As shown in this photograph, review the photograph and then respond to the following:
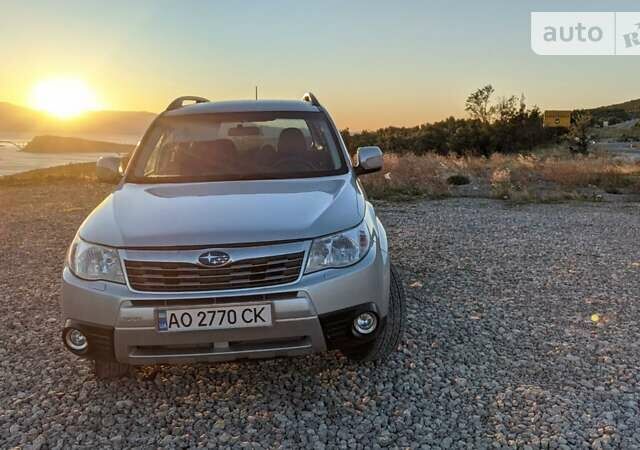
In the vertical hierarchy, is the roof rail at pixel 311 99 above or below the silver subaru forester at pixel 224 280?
above

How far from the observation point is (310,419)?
2.78 meters

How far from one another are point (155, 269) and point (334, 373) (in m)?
1.26

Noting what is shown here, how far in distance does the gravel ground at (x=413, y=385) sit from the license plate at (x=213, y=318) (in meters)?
0.53

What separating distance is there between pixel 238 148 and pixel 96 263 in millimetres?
1548

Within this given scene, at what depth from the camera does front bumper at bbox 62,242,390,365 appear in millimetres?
2613

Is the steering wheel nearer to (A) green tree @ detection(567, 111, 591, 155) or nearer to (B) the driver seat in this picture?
(B) the driver seat

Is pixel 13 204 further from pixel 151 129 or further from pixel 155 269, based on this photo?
pixel 155 269

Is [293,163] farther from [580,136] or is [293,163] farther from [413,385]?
[580,136]

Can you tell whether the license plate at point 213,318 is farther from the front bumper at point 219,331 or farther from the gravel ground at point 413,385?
the gravel ground at point 413,385

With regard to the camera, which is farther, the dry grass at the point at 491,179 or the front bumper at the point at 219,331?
the dry grass at the point at 491,179

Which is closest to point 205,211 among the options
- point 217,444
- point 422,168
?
point 217,444

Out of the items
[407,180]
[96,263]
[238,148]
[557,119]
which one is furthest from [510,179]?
[557,119]

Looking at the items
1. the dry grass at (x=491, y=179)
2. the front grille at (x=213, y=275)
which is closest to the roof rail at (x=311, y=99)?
the front grille at (x=213, y=275)

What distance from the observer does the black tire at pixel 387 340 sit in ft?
10.3
